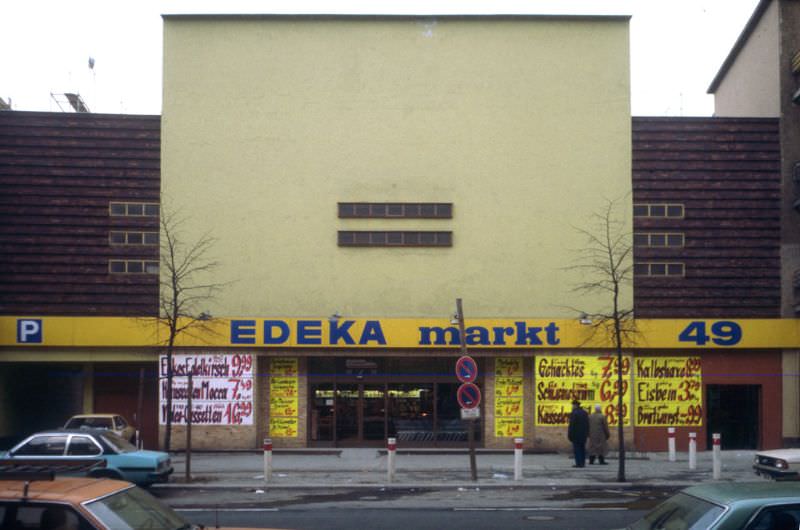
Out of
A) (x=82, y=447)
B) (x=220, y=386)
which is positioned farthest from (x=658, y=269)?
(x=82, y=447)

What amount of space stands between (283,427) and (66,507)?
70.6 ft

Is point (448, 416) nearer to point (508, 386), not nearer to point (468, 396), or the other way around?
point (508, 386)

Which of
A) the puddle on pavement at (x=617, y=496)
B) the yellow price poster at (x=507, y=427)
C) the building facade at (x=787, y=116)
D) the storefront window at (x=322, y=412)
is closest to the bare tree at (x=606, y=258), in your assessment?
the yellow price poster at (x=507, y=427)

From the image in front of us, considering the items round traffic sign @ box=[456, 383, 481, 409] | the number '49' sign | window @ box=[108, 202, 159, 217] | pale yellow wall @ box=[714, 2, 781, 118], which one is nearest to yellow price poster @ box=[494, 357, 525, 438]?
the number '49' sign

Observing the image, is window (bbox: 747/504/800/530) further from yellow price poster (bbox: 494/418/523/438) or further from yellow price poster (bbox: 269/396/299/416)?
yellow price poster (bbox: 269/396/299/416)

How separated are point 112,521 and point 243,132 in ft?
72.5

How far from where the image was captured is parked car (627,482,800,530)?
7.46 meters

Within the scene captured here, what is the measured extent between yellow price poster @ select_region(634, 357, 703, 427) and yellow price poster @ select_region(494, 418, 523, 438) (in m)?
3.44

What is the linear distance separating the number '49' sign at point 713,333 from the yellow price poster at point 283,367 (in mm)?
11408

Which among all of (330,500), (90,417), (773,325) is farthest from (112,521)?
(773,325)

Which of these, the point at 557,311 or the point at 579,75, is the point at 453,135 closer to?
the point at 579,75

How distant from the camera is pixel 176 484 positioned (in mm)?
21984

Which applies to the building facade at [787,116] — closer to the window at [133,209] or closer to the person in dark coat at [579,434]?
the person in dark coat at [579,434]

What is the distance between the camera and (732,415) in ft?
93.3
